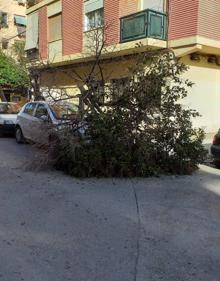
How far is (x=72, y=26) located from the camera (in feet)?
75.5

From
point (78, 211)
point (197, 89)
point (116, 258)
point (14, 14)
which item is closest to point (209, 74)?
point (197, 89)

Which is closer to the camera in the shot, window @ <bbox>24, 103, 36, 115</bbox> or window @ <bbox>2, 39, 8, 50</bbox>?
window @ <bbox>24, 103, 36, 115</bbox>

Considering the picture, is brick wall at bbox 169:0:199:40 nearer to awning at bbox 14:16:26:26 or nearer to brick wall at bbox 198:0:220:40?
brick wall at bbox 198:0:220:40

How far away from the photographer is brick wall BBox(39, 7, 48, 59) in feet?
84.6

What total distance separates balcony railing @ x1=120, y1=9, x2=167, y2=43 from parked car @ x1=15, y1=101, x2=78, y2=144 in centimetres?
598

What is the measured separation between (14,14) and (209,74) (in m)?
28.8

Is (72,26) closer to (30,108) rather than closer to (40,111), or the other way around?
(30,108)

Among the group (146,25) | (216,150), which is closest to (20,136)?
(146,25)

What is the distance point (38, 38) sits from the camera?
87.3 ft

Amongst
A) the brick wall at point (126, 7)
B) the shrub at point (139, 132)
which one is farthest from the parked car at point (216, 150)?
the brick wall at point (126, 7)

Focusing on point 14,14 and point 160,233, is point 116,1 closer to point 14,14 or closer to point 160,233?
point 160,233

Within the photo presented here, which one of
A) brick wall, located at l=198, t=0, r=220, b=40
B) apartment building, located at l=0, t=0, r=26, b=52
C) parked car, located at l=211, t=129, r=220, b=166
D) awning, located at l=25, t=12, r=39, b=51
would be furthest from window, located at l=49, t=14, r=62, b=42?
apartment building, located at l=0, t=0, r=26, b=52

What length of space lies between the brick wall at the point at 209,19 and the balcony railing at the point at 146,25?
5.66 ft

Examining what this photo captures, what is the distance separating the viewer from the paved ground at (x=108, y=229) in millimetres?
4535
